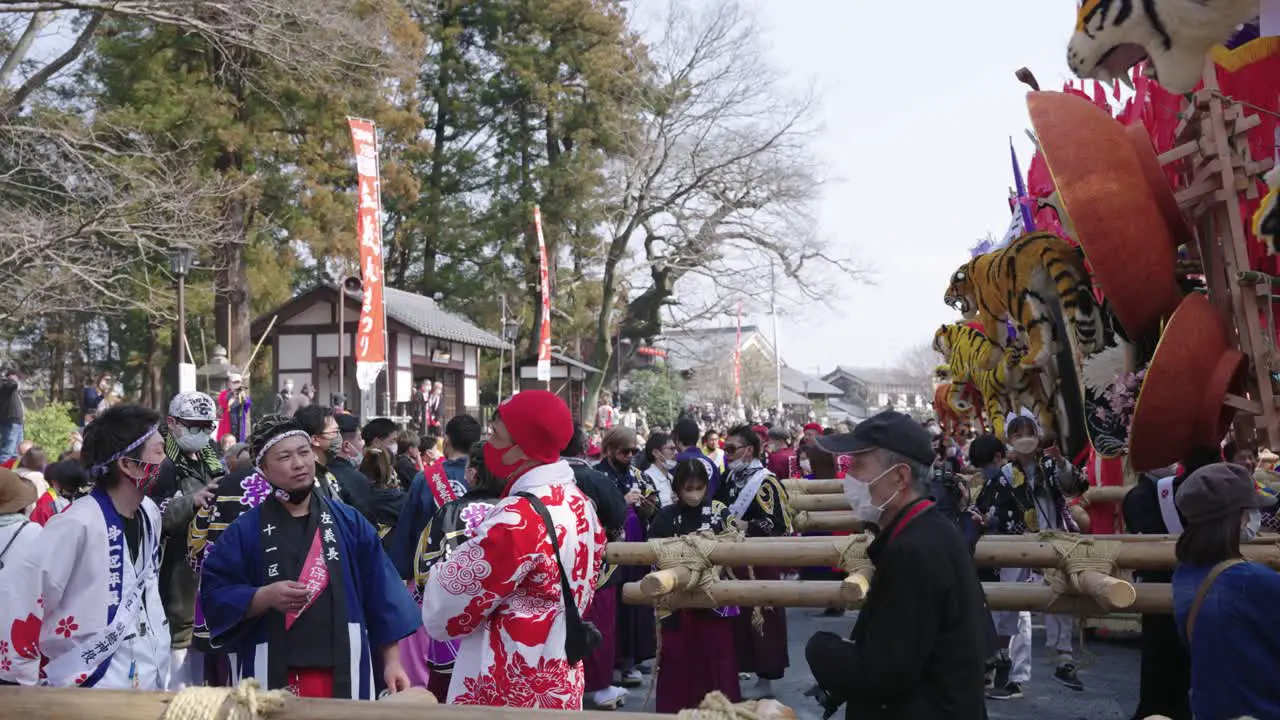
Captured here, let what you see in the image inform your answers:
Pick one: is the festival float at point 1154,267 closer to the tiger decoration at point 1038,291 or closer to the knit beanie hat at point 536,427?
the tiger decoration at point 1038,291

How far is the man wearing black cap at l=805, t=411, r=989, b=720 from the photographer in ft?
9.39

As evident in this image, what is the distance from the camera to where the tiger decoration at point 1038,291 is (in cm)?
821

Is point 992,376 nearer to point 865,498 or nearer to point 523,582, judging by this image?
point 865,498

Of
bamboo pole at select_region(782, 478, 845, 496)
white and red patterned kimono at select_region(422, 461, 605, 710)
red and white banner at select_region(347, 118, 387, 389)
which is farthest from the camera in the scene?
red and white banner at select_region(347, 118, 387, 389)

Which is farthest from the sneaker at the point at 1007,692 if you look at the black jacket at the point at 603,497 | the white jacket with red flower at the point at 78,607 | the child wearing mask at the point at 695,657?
the white jacket with red flower at the point at 78,607

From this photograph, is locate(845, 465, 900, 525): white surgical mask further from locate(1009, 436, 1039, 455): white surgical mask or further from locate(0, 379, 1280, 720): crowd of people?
locate(1009, 436, 1039, 455): white surgical mask

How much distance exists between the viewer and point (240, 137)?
21.8 m

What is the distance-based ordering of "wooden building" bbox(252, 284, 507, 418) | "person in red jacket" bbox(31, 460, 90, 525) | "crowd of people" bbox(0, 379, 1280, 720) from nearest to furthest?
"crowd of people" bbox(0, 379, 1280, 720) < "person in red jacket" bbox(31, 460, 90, 525) < "wooden building" bbox(252, 284, 507, 418)

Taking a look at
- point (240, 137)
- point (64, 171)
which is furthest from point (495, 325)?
point (64, 171)

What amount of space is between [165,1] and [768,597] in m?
12.4

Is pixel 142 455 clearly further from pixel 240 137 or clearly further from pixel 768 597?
pixel 240 137

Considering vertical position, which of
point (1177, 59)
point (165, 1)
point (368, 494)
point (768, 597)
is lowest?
point (768, 597)

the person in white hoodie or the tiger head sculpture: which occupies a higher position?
the tiger head sculpture

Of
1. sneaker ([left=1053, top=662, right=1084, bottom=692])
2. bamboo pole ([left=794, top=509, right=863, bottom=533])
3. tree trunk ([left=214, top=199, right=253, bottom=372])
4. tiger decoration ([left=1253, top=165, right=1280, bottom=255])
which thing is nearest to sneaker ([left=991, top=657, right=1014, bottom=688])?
sneaker ([left=1053, top=662, right=1084, bottom=692])
